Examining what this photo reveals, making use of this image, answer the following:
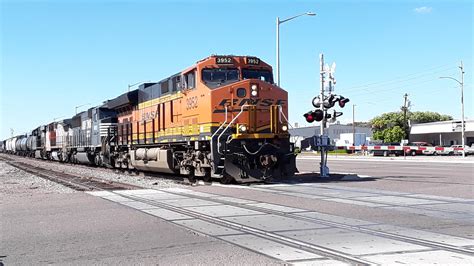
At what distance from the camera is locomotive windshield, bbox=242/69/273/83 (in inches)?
685

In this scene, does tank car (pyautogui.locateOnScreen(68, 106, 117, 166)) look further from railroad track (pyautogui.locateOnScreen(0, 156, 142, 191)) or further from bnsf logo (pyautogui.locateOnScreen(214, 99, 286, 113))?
bnsf logo (pyautogui.locateOnScreen(214, 99, 286, 113))

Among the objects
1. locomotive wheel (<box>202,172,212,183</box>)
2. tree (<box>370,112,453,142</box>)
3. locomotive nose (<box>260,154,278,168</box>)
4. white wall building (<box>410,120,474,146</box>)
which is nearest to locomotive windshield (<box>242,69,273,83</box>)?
locomotive nose (<box>260,154,278,168</box>)

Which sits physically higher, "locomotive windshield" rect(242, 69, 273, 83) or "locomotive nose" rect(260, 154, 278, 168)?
"locomotive windshield" rect(242, 69, 273, 83)

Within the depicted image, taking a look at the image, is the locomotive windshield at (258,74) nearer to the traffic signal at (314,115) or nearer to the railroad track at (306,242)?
the traffic signal at (314,115)

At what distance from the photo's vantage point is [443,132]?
232 ft

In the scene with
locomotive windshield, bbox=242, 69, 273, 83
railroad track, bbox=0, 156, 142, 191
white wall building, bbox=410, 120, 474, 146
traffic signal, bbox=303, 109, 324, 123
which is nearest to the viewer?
railroad track, bbox=0, 156, 142, 191

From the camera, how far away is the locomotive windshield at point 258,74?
17.4 m

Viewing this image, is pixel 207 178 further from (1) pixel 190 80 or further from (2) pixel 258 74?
(2) pixel 258 74

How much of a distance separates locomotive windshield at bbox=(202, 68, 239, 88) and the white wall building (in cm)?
5285

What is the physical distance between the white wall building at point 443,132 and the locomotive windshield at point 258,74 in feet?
169

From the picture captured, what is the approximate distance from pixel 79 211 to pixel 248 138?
698cm

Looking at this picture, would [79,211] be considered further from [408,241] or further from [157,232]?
[408,241]

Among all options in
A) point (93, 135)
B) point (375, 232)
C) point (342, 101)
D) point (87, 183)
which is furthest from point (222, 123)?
point (93, 135)

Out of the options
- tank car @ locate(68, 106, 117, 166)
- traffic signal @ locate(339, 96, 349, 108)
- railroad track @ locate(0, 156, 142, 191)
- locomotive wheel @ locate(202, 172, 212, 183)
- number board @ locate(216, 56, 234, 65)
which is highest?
number board @ locate(216, 56, 234, 65)
